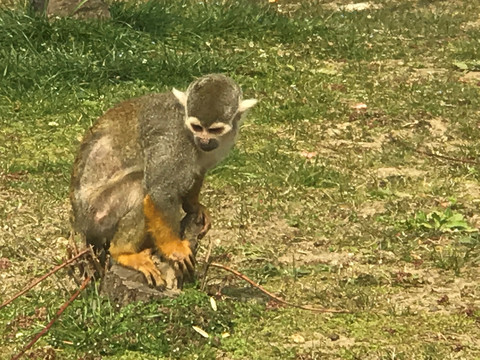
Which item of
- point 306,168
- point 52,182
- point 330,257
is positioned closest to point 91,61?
point 52,182

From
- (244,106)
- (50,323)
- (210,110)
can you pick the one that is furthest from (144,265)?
(244,106)

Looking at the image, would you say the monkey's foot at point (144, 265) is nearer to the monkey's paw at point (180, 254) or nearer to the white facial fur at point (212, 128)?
the monkey's paw at point (180, 254)

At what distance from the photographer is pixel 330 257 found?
619cm

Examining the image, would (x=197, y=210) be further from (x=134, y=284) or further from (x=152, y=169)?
(x=134, y=284)

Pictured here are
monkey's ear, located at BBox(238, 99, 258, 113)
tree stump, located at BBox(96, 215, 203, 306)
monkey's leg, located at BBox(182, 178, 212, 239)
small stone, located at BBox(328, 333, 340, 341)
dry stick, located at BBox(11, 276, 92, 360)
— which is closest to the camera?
dry stick, located at BBox(11, 276, 92, 360)

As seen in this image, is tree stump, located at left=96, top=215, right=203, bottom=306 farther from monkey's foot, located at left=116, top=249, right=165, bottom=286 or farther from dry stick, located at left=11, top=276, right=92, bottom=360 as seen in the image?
dry stick, located at left=11, top=276, right=92, bottom=360

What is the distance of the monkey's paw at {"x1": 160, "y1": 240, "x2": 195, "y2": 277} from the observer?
5.11 m

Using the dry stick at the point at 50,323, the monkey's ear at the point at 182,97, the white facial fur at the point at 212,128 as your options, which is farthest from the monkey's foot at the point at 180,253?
the monkey's ear at the point at 182,97

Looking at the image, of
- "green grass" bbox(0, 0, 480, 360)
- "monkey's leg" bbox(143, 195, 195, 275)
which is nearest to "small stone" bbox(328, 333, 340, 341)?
"green grass" bbox(0, 0, 480, 360)

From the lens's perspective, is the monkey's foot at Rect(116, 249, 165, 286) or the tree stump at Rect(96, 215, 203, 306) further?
the monkey's foot at Rect(116, 249, 165, 286)

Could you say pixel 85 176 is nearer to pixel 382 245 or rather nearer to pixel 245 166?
pixel 382 245

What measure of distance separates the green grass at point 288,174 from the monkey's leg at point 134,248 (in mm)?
225

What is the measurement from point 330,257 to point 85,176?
179 centimetres

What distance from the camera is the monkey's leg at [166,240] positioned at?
5.02m
